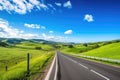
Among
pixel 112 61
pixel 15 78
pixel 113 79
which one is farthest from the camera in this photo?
pixel 112 61

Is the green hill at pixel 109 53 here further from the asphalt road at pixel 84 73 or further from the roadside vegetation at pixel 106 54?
the asphalt road at pixel 84 73

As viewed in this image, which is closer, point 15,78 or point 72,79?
point 72,79

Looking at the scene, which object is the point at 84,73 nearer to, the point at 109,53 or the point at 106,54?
the point at 106,54

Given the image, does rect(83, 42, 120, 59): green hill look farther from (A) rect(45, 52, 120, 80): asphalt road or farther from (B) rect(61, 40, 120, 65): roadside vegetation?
(A) rect(45, 52, 120, 80): asphalt road

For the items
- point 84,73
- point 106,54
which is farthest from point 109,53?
point 84,73

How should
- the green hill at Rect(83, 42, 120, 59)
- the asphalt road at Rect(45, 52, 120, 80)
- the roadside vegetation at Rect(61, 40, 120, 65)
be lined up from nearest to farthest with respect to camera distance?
1. the asphalt road at Rect(45, 52, 120, 80)
2. the roadside vegetation at Rect(61, 40, 120, 65)
3. the green hill at Rect(83, 42, 120, 59)

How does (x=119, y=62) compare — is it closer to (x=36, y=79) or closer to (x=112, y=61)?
(x=112, y=61)

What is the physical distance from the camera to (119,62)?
29766mm

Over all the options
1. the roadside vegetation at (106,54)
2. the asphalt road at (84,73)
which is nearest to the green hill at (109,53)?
the roadside vegetation at (106,54)

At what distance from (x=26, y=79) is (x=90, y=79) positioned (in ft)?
17.6

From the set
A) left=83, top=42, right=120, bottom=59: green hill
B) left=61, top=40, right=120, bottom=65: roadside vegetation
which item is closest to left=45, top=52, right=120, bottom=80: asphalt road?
left=61, top=40, right=120, bottom=65: roadside vegetation

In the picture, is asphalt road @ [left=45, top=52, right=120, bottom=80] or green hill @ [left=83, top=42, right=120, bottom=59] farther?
green hill @ [left=83, top=42, right=120, bottom=59]

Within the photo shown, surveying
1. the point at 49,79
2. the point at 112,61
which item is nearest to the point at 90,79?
the point at 49,79

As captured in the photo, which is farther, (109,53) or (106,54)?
(109,53)
